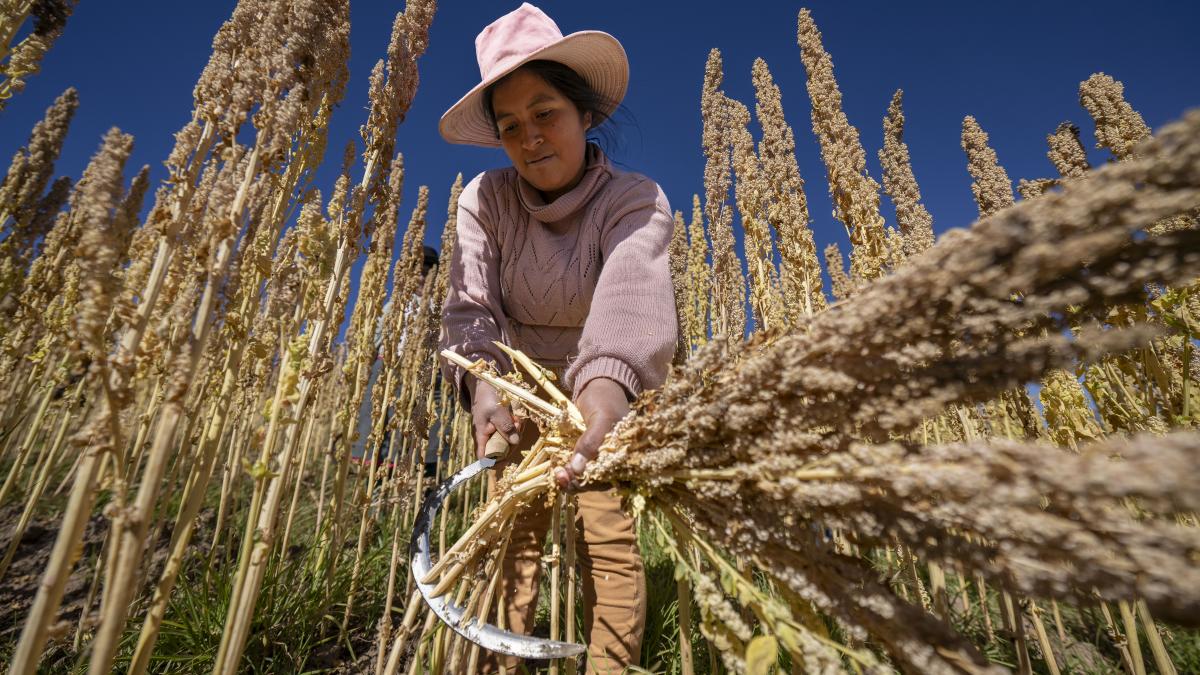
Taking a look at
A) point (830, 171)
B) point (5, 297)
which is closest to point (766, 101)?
point (830, 171)

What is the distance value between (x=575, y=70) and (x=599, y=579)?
6.69 feet

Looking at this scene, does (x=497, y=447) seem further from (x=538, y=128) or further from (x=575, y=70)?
(x=575, y=70)

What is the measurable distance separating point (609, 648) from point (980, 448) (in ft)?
5.12

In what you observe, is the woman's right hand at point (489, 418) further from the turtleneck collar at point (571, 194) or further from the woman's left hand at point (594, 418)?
the turtleneck collar at point (571, 194)

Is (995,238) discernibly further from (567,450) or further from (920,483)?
(567,450)

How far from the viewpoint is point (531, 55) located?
67.4 inches

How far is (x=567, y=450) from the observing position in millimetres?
1066

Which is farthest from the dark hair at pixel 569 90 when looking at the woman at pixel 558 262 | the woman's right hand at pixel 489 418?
the woman's right hand at pixel 489 418

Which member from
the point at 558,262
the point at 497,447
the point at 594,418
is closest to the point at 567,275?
the point at 558,262

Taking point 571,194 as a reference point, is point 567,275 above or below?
below

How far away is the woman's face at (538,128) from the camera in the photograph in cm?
181

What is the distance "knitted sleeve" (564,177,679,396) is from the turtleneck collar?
144 millimetres

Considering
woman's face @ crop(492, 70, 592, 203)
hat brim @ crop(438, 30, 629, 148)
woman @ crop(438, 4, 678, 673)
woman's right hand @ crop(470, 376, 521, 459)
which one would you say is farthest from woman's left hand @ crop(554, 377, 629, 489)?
hat brim @ crop(438, 30, 629, 148)

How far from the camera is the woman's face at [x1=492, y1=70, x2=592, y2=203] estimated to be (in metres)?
1.81
